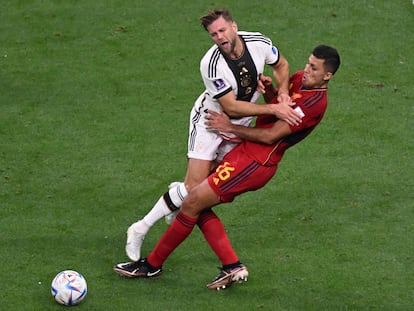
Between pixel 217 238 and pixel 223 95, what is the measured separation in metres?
1.02

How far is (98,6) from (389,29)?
135 inches

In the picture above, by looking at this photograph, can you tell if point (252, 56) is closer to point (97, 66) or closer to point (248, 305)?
point (248, 305)

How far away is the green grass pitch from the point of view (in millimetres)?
7301

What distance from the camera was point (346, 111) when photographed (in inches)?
400

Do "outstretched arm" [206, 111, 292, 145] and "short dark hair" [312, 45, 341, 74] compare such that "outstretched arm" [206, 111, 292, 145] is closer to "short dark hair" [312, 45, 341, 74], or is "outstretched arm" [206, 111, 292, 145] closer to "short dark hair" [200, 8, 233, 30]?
"short dark hair" [312, 45, 341, 74]

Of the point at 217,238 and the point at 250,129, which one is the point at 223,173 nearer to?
the point at 250,129

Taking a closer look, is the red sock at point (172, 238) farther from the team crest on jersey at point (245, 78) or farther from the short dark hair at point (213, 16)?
the short dark hair at point (213, 16)

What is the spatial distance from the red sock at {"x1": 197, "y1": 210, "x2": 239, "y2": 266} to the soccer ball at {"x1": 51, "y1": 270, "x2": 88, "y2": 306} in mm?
969

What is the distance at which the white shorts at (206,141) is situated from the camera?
741 cm

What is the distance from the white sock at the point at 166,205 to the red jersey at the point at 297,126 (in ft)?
1.85

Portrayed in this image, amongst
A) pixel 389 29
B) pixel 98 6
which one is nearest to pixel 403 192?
pixel 389 29

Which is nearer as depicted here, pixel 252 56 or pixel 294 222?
pixel 252 56

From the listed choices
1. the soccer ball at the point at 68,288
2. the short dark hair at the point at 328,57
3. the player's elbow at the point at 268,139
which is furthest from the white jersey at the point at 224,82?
the soccer ball at the point at 68,288

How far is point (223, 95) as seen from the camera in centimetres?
708
